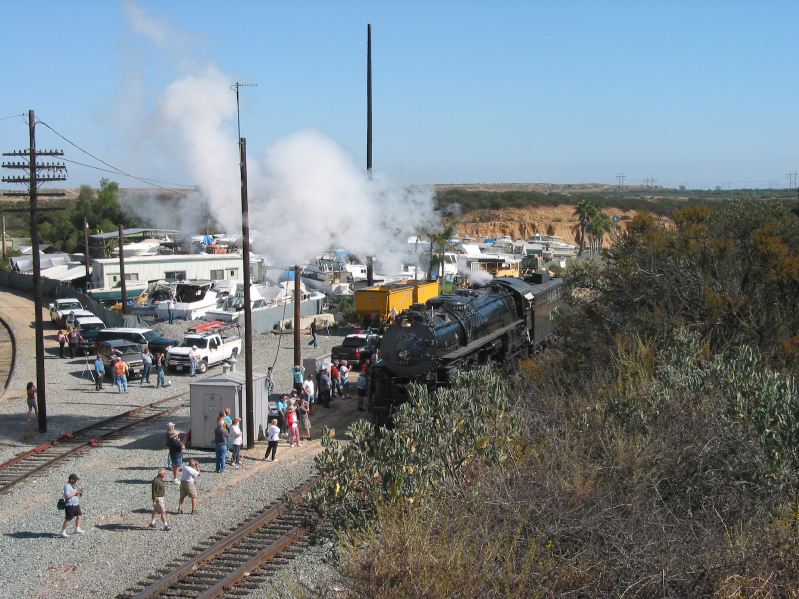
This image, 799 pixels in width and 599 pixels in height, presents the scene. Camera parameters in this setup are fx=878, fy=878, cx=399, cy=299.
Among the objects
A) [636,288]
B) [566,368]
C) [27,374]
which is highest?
[636,288]

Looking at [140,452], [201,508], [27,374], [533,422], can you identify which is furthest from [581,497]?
[27,374]

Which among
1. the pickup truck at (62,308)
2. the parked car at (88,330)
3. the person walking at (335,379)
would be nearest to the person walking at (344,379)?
the person walking at (335,379)

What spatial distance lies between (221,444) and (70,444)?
5.38 meters

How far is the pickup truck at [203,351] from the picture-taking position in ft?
110

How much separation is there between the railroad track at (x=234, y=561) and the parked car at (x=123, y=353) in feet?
57.4

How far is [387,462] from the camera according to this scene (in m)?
10.3

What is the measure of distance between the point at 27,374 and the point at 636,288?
23834 millimetres

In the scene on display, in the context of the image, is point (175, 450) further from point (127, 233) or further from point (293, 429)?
point (127, 233)

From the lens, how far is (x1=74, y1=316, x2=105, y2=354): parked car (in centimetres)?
3684

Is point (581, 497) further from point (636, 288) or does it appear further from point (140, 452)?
point (140, 452)

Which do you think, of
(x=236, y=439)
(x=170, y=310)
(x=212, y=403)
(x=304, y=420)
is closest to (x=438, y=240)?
(x=170, y=310)

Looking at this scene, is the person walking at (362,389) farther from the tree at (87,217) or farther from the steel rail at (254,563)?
the tree at (87,217)

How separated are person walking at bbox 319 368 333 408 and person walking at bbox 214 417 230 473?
753 cm

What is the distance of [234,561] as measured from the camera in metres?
14.1
